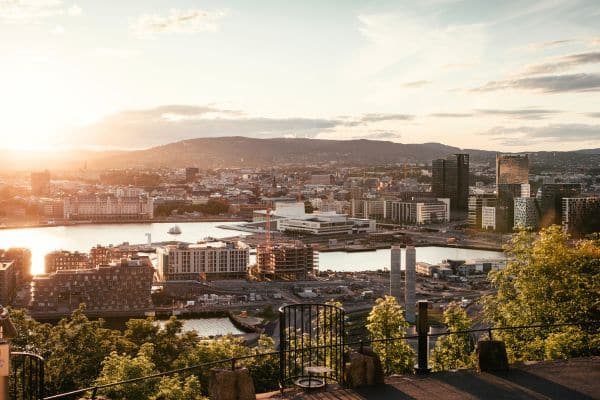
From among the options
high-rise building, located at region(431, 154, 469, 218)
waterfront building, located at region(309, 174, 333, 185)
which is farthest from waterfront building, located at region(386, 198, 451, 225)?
waterfront building, located at region(309, 174, 333, 185)

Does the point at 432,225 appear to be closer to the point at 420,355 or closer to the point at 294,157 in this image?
the point at 420,355

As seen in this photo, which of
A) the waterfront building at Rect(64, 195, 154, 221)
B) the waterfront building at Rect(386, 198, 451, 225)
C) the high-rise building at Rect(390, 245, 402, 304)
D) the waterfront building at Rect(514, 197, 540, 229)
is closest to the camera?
the high-rise building at Rect(390, 245, 402, 304)

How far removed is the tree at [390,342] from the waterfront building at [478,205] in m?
26.2

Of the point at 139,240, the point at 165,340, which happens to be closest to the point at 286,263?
the point at 139,240

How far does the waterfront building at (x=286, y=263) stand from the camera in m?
18.7

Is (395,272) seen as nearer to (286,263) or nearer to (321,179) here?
(286,263)

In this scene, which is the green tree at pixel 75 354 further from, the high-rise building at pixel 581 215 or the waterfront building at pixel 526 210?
the waterfront building at pixel 526 210

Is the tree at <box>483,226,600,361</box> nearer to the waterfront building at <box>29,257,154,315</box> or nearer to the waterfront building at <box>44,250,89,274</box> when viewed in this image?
the waterfront building at <box>29,257,154,315</box>

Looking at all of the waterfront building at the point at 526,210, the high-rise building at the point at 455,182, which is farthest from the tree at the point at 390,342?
the high-rise building at the point at 455,182

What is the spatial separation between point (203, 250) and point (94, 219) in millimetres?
19235

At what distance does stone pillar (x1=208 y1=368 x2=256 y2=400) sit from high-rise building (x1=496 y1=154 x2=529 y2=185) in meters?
33.3

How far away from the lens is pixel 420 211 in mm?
34625

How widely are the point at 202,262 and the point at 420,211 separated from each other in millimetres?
18641

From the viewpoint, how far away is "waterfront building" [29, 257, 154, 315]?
1348 centimetres
